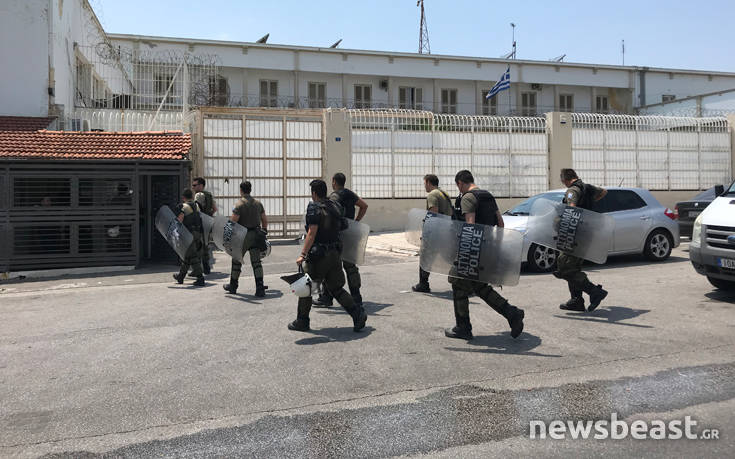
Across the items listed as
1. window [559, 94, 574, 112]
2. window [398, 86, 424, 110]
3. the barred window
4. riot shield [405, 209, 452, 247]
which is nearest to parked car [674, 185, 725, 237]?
riot shield [405, 209, 452, 247]

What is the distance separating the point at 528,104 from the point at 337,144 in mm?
23704

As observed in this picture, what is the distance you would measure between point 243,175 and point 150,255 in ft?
12.7

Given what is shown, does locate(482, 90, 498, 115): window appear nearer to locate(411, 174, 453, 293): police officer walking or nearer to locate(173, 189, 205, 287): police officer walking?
A: locate(173, 189, 205, 287): police officer walking

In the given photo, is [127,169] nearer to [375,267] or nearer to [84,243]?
[84,243]

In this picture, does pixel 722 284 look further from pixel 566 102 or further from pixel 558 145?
pixel 566 102

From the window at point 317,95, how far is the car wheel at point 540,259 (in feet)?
82.1

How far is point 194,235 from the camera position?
9703mm

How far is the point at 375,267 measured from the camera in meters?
11.7

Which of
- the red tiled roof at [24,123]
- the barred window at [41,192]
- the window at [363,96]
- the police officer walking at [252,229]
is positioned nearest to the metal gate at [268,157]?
the red tiled roof at [24,123]

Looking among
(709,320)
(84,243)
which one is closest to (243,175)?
(84,243)

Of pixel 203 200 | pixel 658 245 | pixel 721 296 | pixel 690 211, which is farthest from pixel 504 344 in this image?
pixel 690 211

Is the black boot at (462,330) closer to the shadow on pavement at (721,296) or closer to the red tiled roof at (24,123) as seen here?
the shadow on pavement at (721,296)

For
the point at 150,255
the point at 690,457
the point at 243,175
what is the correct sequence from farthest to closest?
the point at 243,175, the point at 150,255, the point at 690,457

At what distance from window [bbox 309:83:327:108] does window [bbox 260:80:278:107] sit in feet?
6.60
